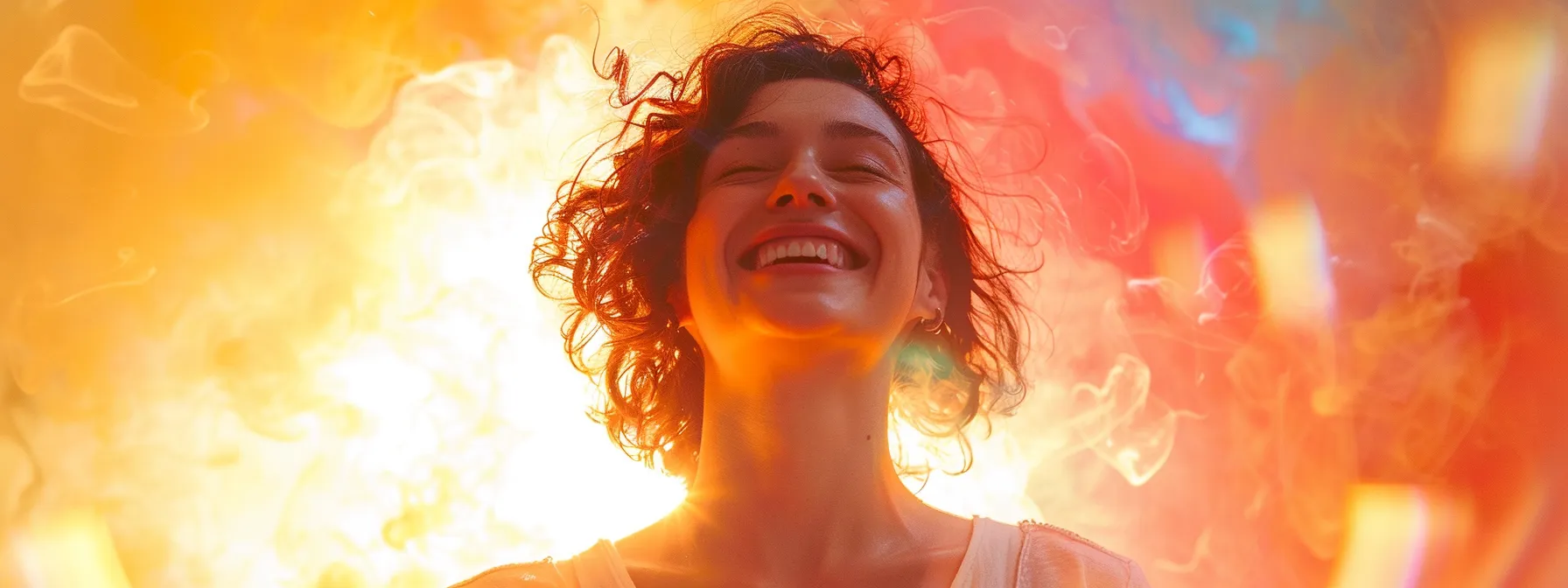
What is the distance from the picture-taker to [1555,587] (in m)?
2.51

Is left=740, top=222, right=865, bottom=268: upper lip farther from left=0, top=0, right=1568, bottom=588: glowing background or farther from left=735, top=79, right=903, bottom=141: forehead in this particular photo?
left=0, top=0, right=1568, bottom=588: glowing background

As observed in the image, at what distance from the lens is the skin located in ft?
5.48

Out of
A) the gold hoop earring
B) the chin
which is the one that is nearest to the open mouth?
the chin

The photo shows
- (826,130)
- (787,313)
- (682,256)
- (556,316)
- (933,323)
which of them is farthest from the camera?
(556,316)

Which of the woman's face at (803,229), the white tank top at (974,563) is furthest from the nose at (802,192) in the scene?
the white tank top at (974,563)

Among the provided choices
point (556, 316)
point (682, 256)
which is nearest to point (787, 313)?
point (682, 256)

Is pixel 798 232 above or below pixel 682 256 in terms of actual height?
below

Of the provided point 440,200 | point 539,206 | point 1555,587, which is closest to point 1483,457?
point 1555,587

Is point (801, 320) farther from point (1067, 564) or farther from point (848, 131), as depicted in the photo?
point (1067, 564)

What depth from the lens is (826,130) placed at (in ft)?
5.91

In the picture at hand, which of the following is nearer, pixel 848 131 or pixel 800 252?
pixel 800 252

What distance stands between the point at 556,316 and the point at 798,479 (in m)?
1.01

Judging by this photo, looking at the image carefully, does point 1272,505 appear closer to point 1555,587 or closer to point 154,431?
point 1555,587

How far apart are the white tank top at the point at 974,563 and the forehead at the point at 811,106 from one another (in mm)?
744
